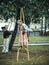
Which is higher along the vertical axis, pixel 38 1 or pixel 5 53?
pixel 38 1

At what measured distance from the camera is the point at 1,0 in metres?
15.1

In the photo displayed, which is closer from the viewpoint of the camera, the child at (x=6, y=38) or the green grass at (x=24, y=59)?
the green grass at (x=24, y=59)

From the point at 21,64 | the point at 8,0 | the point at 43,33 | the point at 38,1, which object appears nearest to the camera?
the point at 21,64

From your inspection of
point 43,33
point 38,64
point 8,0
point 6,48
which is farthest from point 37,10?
point 43,33

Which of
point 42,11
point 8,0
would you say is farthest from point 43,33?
point 8,0

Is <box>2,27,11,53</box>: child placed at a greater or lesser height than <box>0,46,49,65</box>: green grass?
greater

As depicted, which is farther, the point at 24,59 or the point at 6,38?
the point at 6,38

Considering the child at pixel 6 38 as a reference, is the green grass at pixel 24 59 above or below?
below

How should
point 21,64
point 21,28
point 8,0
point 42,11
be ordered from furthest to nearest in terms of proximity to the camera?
point 42,11
point 8,0
point 21,64
point 21,28

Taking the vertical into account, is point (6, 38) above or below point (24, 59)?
above

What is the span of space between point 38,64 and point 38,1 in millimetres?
5942

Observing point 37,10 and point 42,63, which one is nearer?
point 42,63

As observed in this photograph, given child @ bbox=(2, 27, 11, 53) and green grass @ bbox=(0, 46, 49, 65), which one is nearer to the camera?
green grass @ bbox=(0, 46, 49, 65)

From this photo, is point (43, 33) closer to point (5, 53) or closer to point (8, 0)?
point (5, 53)
